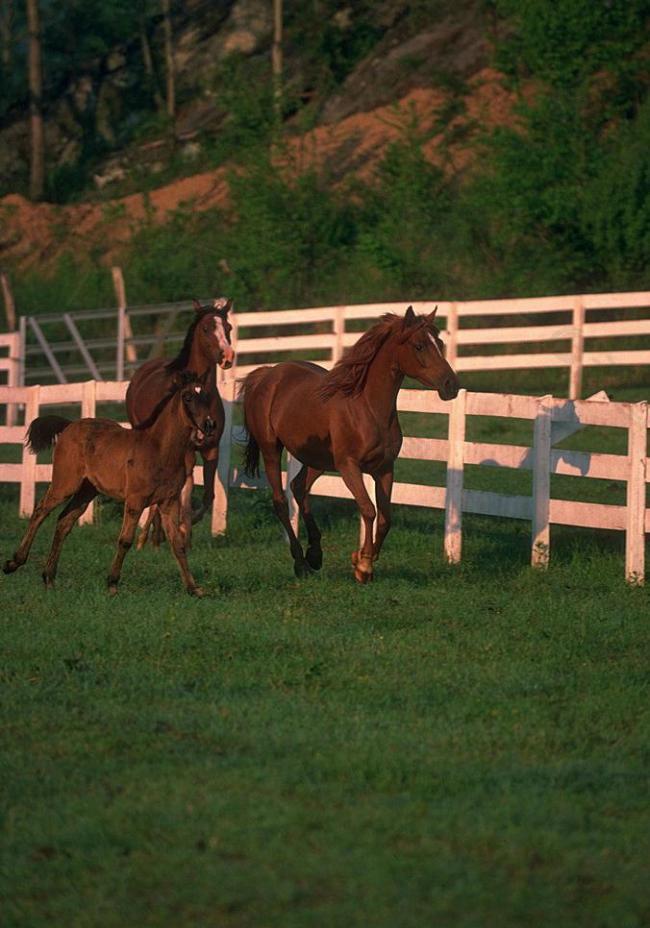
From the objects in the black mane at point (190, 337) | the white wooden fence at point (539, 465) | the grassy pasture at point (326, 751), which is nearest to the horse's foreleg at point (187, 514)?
the white wooden fence at point (539, 465)

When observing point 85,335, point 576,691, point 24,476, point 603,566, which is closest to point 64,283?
point 85,335

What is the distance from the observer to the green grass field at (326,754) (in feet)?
18.2

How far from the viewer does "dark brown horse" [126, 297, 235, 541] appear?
14398 millimetres

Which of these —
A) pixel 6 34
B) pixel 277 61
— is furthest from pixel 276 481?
pixel 6 34

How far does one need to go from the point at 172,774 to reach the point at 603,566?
22.0ft

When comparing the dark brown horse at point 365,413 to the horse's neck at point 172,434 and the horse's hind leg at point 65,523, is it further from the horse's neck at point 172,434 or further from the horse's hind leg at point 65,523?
the horse's hind leg at point 65,523

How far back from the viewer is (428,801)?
21.4ft

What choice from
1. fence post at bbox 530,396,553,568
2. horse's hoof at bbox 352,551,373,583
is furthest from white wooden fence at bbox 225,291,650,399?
horse's hoof at bbox 352,551,373,583

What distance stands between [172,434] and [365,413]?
1897 millimetres

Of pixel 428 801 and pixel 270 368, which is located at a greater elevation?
pixel 270 368

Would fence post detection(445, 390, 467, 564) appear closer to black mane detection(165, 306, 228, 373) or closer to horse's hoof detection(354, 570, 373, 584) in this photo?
horse's hoof detection(354, 570, 373, 584)

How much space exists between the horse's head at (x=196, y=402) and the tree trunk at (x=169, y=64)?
127ft

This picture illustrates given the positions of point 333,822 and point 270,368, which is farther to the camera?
point 270,368

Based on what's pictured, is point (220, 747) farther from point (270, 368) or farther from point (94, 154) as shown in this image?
point (94, 154)
